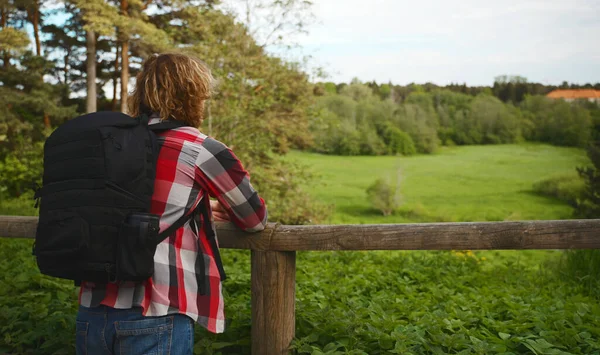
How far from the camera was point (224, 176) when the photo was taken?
1.82 meters

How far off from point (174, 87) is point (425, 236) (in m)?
1.21

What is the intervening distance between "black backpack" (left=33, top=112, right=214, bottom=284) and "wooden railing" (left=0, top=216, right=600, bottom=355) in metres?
0.76

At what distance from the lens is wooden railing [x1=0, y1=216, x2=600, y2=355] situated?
2184 mm

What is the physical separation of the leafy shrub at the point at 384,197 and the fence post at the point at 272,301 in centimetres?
2785

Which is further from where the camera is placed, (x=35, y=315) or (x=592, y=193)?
(x=592, y=193)

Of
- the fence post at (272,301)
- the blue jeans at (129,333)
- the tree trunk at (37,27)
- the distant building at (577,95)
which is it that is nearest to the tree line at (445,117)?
the distant building at (577,95)

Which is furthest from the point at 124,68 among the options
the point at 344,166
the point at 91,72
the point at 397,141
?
the point at 397,141

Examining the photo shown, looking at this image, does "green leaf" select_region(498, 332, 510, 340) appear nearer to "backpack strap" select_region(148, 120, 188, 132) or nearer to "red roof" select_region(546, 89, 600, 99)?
"backpack strap" select_region(148, 120, 188, 132)

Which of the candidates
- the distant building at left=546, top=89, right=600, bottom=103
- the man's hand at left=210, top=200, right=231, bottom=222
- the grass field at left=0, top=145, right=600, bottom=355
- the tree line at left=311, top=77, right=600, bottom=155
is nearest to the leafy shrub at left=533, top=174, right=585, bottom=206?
the tree line at left=311, top=77, right=600, bottom=155

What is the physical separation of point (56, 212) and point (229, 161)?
57 centimetres

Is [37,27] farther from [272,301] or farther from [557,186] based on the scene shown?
[557,186]

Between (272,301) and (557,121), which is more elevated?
(557,121)

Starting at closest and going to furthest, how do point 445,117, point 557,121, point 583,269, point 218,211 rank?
point 218,211 < point 583,269 < point 557,121 < point 445,117

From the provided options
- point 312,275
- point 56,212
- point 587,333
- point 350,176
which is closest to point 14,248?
point 312,275
